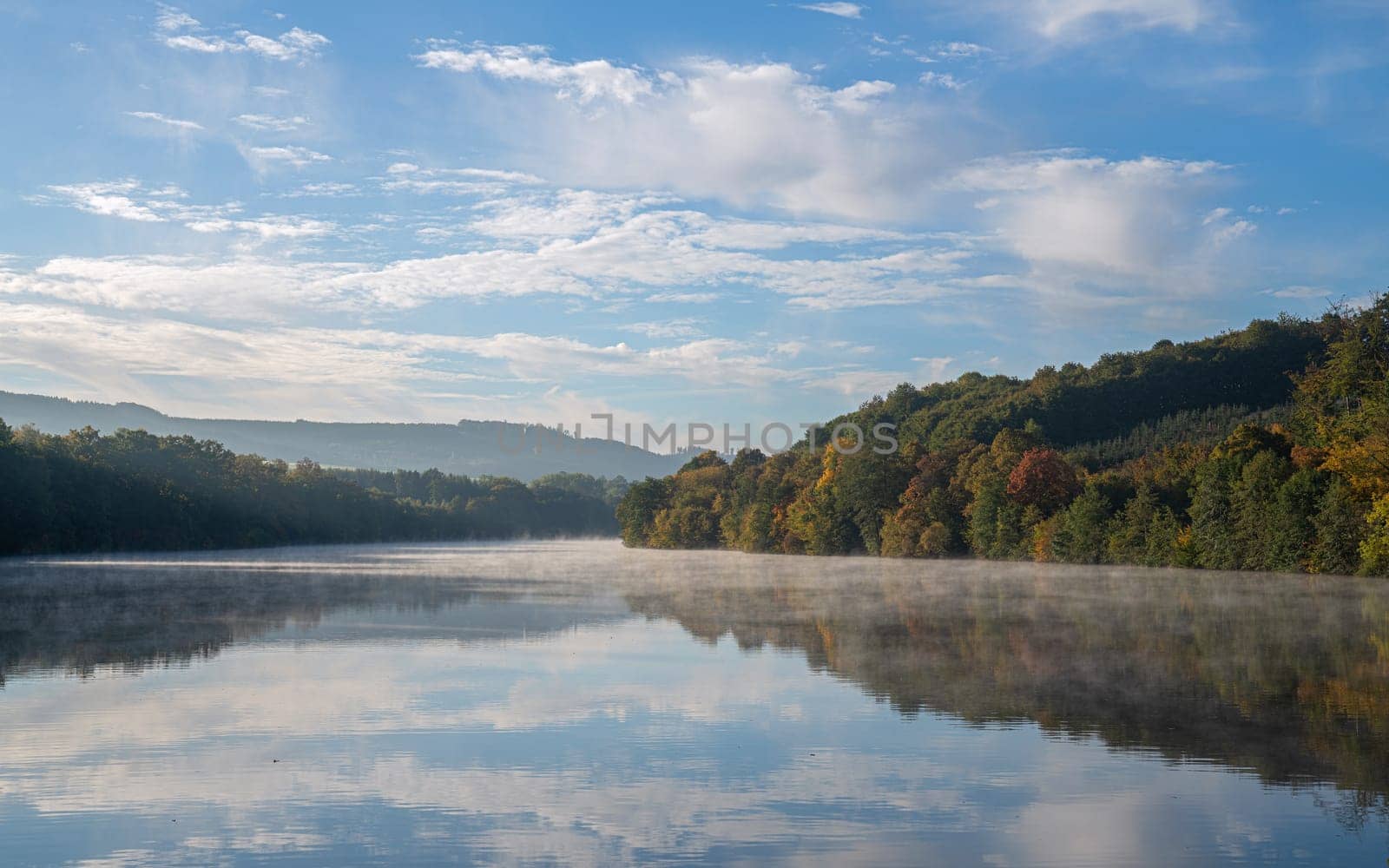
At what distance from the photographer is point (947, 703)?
1488cm

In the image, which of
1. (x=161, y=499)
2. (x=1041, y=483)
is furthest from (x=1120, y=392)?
(x=161, y=499)

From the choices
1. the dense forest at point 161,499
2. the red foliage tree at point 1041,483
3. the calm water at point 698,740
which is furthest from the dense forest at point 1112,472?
the dense forest at point 161,499

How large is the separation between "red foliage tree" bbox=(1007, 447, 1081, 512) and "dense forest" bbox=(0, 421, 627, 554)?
6733 centimetres

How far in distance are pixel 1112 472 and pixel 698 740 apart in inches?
2587

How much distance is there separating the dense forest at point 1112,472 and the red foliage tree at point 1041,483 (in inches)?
5.1

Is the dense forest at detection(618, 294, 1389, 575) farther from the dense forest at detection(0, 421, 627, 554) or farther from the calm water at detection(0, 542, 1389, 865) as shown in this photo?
the dense forest at detection(0, 421, 627, 554)

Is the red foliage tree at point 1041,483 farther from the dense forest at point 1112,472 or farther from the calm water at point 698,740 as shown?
the calm water at point 698,740

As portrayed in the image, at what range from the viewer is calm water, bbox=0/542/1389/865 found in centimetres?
892

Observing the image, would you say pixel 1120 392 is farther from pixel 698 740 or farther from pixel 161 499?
pixel 698 740

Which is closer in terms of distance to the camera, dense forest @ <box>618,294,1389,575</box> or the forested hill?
dense forest @ <box>618,294,1389,575</box>

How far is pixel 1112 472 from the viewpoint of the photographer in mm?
73062

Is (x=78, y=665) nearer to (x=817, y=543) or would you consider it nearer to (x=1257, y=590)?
(x=1257, y=590)

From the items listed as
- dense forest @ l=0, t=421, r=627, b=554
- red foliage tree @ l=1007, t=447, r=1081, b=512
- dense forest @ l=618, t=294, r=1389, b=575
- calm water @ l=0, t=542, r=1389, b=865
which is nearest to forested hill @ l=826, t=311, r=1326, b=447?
dense forest @ l=618, t=294, r=1389, b=575

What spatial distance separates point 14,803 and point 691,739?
6.51 meters
